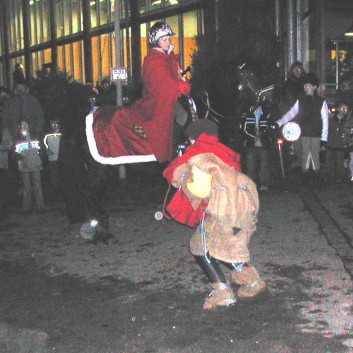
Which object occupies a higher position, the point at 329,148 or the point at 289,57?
the point at 289,57

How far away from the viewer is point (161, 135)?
7.79m

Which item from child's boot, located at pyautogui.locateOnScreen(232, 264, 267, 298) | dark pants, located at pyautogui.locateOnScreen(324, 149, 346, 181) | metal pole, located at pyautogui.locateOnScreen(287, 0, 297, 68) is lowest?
child's boot, located at pyautogui.locateOnScreen(232, 264, 267, 298)

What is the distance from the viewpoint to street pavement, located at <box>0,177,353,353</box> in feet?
16.8

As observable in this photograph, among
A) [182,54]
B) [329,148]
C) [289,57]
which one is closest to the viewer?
[329,148]

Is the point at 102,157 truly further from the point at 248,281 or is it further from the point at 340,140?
the point at 340,140

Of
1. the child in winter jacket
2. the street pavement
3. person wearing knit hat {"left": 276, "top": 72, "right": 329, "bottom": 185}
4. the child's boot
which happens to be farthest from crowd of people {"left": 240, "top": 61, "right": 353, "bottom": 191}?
the child's boot

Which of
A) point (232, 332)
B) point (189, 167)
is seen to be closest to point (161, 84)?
point (189, 167)

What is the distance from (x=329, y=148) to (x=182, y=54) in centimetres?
1281

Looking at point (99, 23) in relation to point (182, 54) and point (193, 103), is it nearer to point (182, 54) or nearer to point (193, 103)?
point (182, 54)

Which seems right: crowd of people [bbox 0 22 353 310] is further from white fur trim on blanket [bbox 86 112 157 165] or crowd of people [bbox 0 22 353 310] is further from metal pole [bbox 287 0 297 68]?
metal pole [bbox 287 0 297 68]

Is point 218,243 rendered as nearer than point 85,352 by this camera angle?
No

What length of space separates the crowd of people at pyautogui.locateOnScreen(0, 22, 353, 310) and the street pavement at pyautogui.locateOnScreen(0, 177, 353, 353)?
0.39m

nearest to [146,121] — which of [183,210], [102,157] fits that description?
[102,157]

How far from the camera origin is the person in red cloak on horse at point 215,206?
536cm
